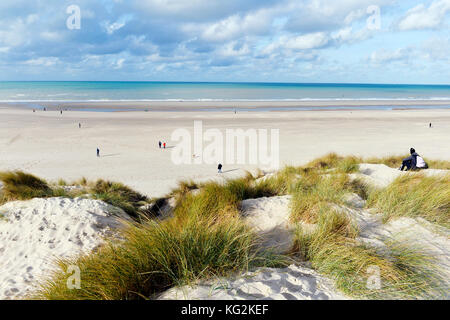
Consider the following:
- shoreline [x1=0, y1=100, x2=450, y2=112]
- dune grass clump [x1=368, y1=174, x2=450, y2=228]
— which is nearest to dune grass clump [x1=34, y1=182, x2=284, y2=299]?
dune grass clump [x1=368, y1=174, x2=450, y2=228]

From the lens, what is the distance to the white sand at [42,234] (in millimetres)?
3545

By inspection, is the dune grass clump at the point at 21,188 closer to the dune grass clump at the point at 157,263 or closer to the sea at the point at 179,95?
the dune grass clump at the point at 157,263

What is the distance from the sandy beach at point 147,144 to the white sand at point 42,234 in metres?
5.74

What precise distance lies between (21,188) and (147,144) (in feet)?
52.7

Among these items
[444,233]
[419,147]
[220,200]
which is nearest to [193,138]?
[419,147]

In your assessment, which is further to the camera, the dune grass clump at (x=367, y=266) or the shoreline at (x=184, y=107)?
the shoreline at (x=184, y=107)

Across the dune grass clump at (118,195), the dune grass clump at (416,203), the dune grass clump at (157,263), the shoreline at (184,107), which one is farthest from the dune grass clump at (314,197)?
the shoreline at (184,107)

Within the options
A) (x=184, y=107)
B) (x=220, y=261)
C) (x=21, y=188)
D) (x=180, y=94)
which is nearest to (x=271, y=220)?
(x=220, y=261)

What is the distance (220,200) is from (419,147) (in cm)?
2192

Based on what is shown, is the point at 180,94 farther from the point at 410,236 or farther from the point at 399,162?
the point at 410,236

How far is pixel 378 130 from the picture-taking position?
28.9 metres

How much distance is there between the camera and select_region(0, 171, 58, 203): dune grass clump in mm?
6160
